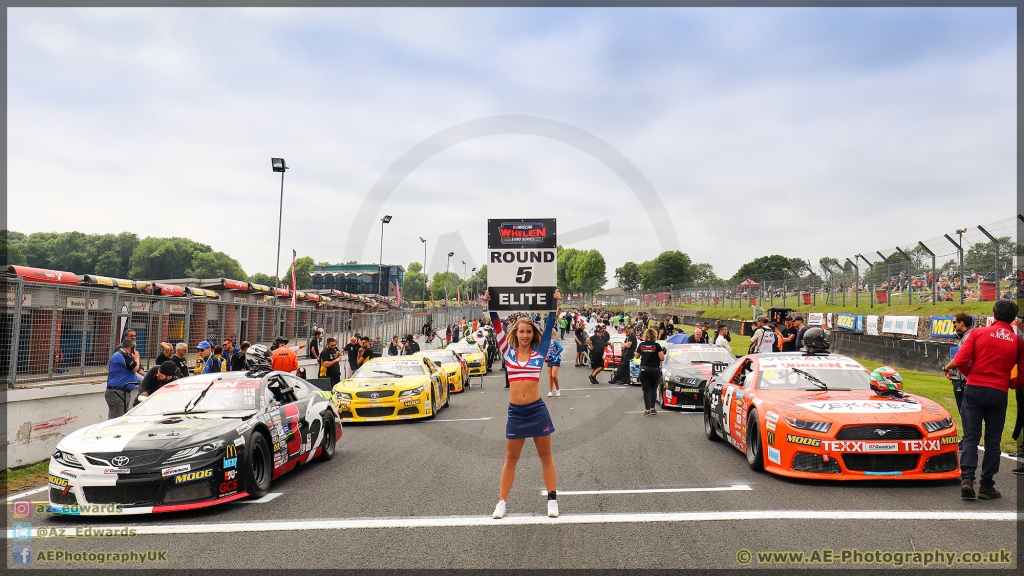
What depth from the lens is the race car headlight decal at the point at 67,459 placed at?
20.6 feet

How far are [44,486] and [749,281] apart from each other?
38.3 metres

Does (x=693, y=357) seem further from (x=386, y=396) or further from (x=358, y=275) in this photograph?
(x=358, y=275)

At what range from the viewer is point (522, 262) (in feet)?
32.0

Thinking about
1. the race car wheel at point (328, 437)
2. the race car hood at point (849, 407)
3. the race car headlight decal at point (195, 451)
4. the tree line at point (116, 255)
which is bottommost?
the race car wheel at point (328, 437)

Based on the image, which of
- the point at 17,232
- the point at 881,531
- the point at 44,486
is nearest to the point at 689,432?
the point at 881,531

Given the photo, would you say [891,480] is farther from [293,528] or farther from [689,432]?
[293,528]

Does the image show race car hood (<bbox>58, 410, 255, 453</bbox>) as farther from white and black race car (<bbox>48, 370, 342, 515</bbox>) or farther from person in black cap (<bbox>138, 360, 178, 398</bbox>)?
person in black cap (<bbox>138, 360, 178, 398</bbox>)

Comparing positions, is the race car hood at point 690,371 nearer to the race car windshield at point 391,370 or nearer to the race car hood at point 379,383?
the race car hood at point 379,383

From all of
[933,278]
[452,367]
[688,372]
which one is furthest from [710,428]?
[933,278]

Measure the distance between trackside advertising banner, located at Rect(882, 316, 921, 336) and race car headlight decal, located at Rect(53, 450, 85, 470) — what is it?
2101 centimetres

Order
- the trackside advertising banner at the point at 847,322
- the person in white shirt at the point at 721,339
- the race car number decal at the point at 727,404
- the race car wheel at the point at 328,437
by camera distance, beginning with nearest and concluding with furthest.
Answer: the race car number decal at the point at 727,404 → the race car wheel at the point at 328,437 → the person in white shirt at the point at 721,339 → the trackside advertising banner at the point at 847,322

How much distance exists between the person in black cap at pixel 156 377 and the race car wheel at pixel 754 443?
7858 mm

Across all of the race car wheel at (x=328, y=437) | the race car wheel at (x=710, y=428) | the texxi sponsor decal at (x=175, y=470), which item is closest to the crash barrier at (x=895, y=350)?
the race car wheel at (x=710, y=428)

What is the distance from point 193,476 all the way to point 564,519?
11.1 feet
